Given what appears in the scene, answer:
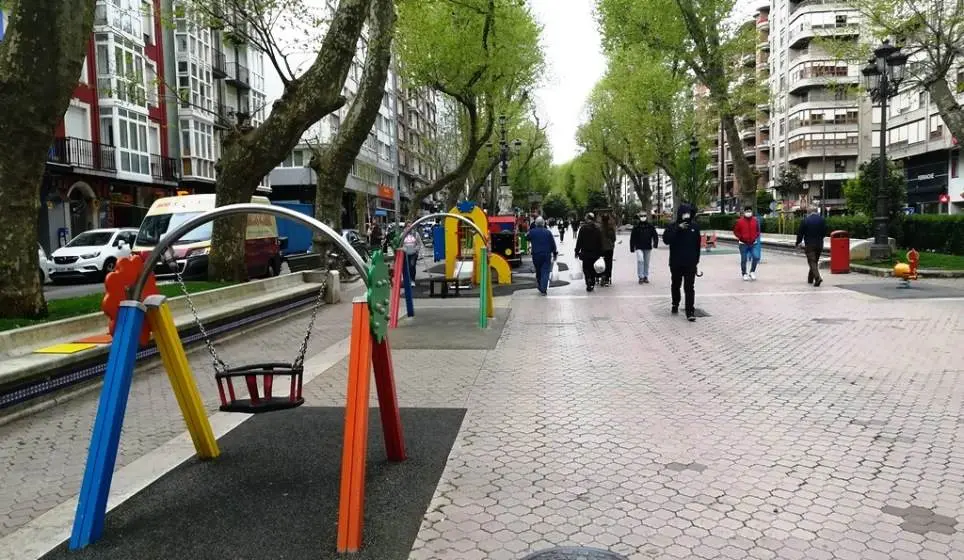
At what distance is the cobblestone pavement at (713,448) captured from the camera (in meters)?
3.75

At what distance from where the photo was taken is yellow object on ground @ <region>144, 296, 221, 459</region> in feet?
14.5

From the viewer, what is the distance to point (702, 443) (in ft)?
17.3

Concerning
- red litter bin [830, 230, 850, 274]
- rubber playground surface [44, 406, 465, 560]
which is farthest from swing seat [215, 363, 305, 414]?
red litter bin [830, 230, 850, 274]

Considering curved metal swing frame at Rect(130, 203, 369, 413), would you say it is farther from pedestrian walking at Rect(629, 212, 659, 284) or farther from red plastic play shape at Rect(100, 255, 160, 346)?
pedestrian walking at Rect(629, 212, 659, 284)

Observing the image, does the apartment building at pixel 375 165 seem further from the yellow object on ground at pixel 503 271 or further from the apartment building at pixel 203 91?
the yellow object on ground at pixel 503 271

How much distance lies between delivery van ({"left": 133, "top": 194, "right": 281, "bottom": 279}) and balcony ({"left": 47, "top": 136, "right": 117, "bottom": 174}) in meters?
10.5

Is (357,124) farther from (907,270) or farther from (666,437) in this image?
(666,437)

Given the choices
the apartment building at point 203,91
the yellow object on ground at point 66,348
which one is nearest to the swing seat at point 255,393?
the yellow object on ground at point 66,348

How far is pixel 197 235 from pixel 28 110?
11626mm

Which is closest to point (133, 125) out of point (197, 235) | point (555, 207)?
point (197, 235)

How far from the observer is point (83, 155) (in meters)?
31.1

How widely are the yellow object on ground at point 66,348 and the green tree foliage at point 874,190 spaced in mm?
20792

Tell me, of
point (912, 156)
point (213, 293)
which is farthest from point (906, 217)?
point (912, 156)

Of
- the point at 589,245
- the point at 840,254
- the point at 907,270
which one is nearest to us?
the point at 907,270
